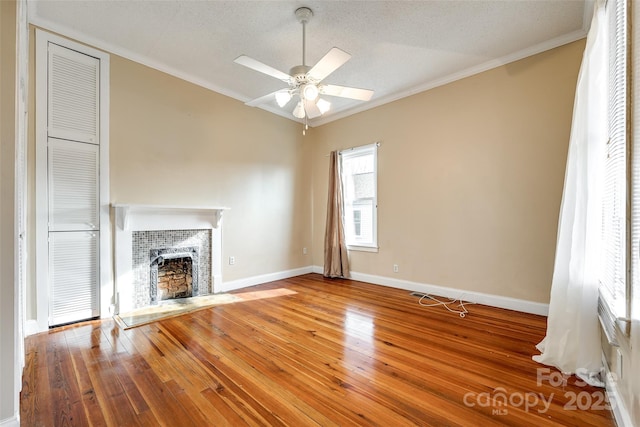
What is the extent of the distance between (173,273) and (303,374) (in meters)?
2.44

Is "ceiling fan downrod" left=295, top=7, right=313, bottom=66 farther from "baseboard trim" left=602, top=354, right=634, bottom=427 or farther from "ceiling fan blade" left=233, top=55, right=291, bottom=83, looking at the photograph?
"baseboard trim" left=602, top=354, right=634, bottom=427

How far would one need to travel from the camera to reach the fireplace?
3396 mm

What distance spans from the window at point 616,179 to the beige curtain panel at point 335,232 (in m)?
3.25

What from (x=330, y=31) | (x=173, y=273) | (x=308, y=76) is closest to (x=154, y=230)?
(x=173, y=273)

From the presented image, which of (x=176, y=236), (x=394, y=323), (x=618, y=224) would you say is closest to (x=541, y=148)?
(x=618, y=224)

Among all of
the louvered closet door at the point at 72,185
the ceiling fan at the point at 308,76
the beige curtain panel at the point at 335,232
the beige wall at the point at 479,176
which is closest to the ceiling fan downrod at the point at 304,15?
the ceiling fan at the point at 308,76

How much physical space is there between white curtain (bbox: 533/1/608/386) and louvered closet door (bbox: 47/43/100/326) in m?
4.17

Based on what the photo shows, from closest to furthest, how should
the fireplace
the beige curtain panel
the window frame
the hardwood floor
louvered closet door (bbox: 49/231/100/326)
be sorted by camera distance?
1. the hardwood floor
2. louvered closet door (bbox: 49/231/100/326)
3. the fireplace
4. the window frame
5. the beige curtain panel

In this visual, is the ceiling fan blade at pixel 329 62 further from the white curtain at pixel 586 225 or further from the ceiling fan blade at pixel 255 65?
the white curtain at pixel 586 225

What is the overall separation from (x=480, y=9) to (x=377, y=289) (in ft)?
11.2

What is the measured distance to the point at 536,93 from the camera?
9.95 ft

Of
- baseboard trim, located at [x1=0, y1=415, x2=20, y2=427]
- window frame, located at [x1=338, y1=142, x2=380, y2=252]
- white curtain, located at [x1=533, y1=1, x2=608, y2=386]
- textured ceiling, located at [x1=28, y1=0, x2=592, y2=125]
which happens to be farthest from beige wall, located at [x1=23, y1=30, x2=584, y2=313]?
baseboard trim, located at [x1=0, y1=415, x2=20, y2=427]

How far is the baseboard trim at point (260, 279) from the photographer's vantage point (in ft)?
13.4

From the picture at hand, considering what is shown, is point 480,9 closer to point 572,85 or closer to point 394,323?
point 572,85
